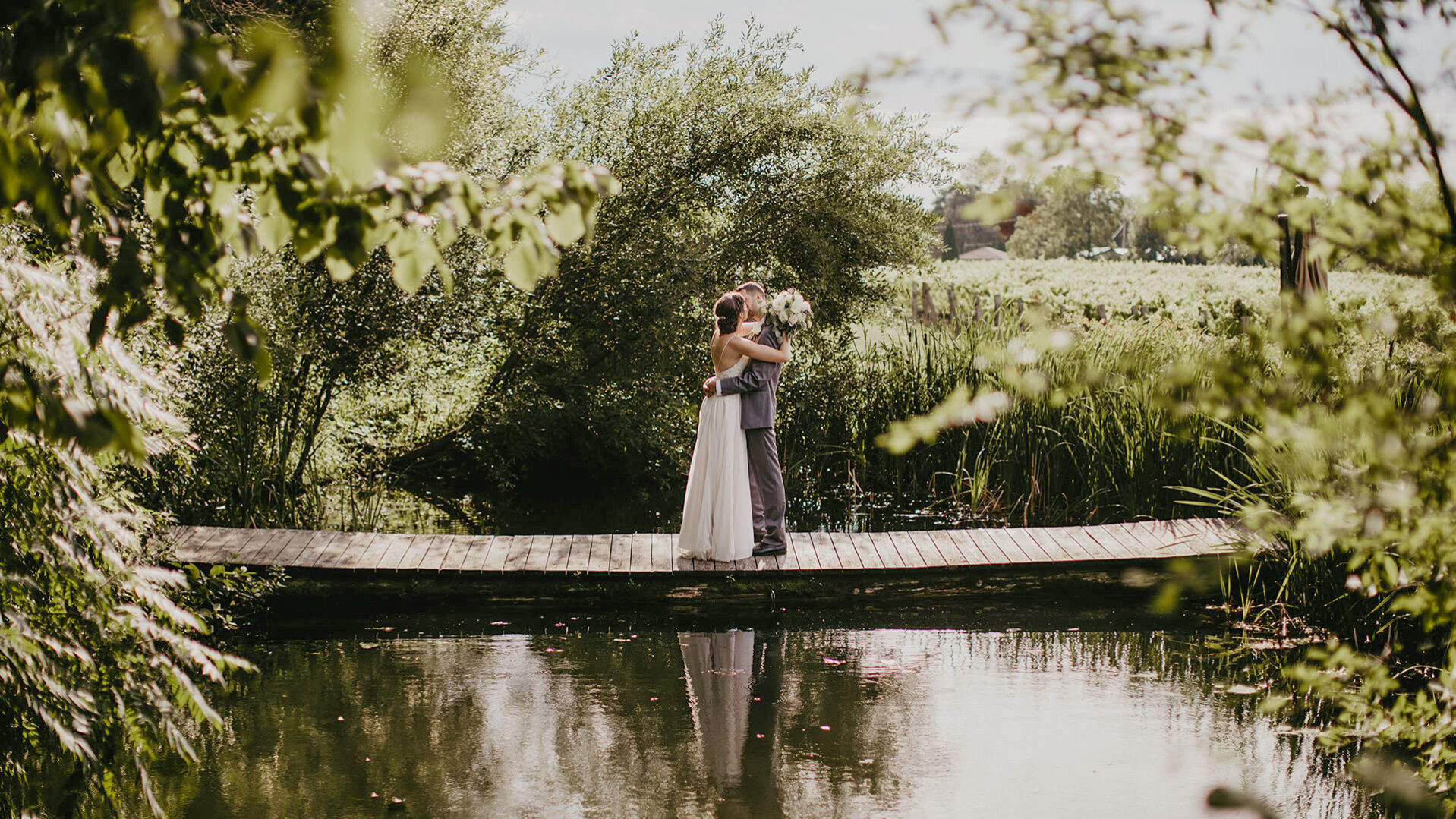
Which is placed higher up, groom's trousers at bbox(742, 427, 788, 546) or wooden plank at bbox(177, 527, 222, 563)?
groom's trousers at bbox(742, 427, 788, 546)

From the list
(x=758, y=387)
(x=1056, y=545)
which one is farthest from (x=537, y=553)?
(x=1056, y=545)

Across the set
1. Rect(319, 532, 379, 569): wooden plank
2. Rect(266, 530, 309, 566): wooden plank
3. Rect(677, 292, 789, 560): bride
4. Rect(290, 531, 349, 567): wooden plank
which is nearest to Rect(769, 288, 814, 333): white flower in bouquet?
Rect(677, 292, 789, 560): bride

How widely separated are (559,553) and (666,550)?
2.24 feet

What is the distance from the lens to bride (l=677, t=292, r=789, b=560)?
23.4 feet

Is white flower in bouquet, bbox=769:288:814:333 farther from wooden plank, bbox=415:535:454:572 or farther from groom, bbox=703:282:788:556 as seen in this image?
wooden plank, bbox=415:535:454:572

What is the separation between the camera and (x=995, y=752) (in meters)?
4.68

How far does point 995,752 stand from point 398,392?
749 centimetres

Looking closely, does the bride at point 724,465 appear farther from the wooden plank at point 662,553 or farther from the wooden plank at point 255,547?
the wooden plank at point 255,547

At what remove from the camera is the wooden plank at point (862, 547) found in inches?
271

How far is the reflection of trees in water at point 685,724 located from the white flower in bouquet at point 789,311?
1.98 meters

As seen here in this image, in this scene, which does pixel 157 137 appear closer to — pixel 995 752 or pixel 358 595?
pixel 995 752

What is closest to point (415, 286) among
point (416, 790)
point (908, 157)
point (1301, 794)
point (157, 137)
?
point (157, 137)

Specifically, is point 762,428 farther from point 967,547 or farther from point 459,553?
point 459,553

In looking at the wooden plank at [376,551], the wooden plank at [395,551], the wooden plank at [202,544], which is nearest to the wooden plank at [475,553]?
the wooden plank at [395,551]
